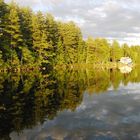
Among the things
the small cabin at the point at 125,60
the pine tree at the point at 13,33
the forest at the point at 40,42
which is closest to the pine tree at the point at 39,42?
the forest at the point at 40,42

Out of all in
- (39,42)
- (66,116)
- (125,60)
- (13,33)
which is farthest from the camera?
(125,60)

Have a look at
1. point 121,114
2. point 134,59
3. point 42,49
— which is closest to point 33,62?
point 42,49

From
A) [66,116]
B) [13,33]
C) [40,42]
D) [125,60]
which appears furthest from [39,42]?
[125,60]

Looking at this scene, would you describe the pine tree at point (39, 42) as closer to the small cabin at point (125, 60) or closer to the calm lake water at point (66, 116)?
the calm lake water at point (66, 116)

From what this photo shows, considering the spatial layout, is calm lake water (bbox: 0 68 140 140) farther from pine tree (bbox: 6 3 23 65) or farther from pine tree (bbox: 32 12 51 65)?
pine tree (bbox: 32 12 51 65)

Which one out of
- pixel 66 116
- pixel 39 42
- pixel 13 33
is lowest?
pixel 66 116

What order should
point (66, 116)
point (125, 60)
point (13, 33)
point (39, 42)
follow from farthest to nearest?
point (125, 60) → point (39, 42) → point (13, 33) → point (66, 116)

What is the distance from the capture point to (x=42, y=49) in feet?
236

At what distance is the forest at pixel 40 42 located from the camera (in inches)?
2392

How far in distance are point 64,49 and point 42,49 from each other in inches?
957

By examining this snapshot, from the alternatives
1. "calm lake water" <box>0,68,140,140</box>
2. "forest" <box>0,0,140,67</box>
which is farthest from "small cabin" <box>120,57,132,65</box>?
"calm lake water" <box>0,68,140,140</box>

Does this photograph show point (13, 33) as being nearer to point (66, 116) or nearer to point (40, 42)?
point (40, 42)

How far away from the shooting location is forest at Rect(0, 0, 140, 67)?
60.8 meters

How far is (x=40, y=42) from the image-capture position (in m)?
72.3
